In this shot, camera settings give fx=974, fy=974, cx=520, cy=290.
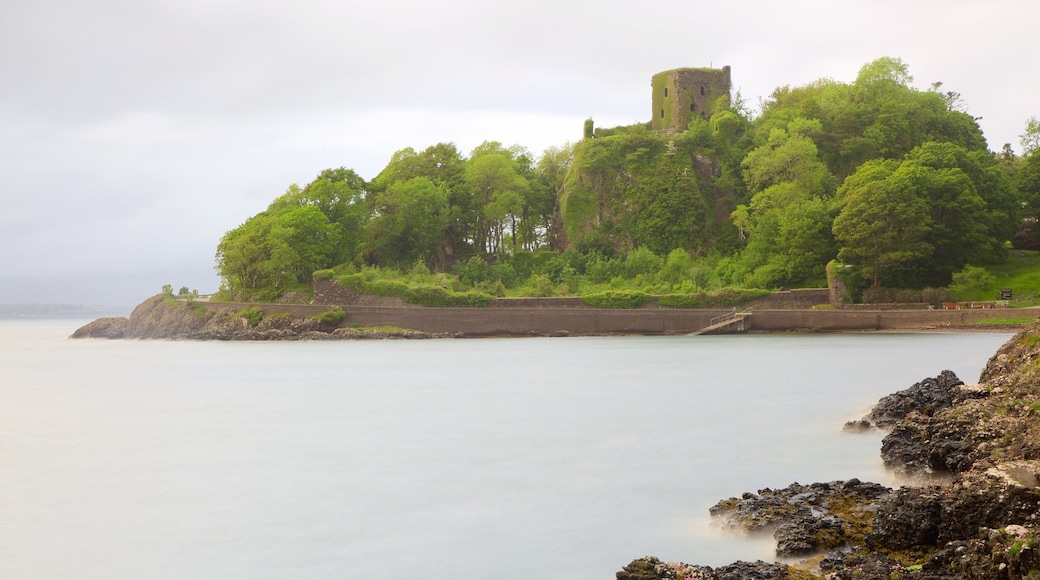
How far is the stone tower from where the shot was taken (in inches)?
2763

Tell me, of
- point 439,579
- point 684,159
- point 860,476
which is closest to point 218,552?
point 439,579

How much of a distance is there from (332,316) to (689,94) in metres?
31.5

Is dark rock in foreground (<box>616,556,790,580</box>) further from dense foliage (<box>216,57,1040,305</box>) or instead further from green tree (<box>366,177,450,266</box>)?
green tree (<box>366,177,450,266</box>)

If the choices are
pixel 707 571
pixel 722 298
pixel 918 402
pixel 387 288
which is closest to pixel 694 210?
pixel 722 298

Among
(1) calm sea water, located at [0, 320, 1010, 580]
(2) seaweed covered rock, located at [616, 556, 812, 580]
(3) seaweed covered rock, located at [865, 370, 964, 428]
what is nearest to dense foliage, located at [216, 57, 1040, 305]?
(1) calm sea water, located at [0, 320, 1010, 580]

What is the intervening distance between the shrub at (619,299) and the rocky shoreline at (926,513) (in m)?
36.9

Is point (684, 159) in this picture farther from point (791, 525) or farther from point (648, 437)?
point (791, 525)

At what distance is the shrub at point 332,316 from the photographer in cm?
5550

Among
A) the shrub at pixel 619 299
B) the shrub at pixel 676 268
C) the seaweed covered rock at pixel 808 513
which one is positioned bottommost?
the seaweed covered rock at pixel 808 513

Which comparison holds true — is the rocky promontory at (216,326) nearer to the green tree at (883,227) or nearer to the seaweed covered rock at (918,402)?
the green tree at (883,227)

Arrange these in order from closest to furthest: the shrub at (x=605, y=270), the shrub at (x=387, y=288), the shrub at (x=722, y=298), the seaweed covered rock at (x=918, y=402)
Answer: the seaweed covered rock at (x=918, y=402) < the shrub at (x=722, y=298) < the shrub at (x=387, y=288) < the shrub at (x=605, y=270)

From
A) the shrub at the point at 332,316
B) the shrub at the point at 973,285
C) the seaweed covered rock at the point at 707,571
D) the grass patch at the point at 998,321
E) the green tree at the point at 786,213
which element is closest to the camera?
the seaweed covered rock at the point at 707,571

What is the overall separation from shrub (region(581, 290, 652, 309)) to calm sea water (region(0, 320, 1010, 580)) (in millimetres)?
15025

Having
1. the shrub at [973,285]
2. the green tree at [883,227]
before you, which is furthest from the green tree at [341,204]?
the shrub at [973,285]
